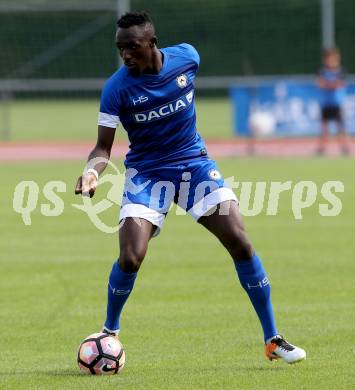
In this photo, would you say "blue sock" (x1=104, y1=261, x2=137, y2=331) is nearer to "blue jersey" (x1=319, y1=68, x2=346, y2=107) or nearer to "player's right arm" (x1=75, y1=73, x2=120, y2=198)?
"player's right arm" (x1=75, y1=73, x2=120, y2=198)

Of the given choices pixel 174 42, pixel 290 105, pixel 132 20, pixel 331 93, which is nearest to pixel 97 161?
pixel 132 20

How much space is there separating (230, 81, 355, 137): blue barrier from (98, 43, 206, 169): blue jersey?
1966cm

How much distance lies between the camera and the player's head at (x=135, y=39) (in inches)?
258

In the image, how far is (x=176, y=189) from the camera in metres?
7.03

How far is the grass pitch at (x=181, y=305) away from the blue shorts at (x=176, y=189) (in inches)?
38.9

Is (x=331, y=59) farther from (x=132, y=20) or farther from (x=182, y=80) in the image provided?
(x=132, y=20)

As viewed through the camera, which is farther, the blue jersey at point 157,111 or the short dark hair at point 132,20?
the blue jersey at point 157,111

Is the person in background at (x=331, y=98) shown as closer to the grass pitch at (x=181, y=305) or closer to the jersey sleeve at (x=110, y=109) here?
the grass pitch at (x=181, y=305)

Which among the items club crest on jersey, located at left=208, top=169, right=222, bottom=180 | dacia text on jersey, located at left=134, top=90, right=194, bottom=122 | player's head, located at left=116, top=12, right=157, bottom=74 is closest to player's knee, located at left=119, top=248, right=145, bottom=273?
club crest on jersey, located at left=208, top=169, right=222, bottom=180

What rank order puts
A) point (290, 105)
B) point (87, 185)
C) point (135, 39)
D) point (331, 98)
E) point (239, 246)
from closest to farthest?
point (87, 185) → point (135, 39) → point (239, 246) → point (331, 98) → point (290, 105)

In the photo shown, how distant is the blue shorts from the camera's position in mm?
6902

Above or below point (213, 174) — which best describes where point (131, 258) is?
below

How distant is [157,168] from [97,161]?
0.45 metres

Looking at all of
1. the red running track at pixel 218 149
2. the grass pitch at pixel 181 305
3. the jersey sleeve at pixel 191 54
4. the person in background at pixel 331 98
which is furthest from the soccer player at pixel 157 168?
the red running track at pixel 218 149
